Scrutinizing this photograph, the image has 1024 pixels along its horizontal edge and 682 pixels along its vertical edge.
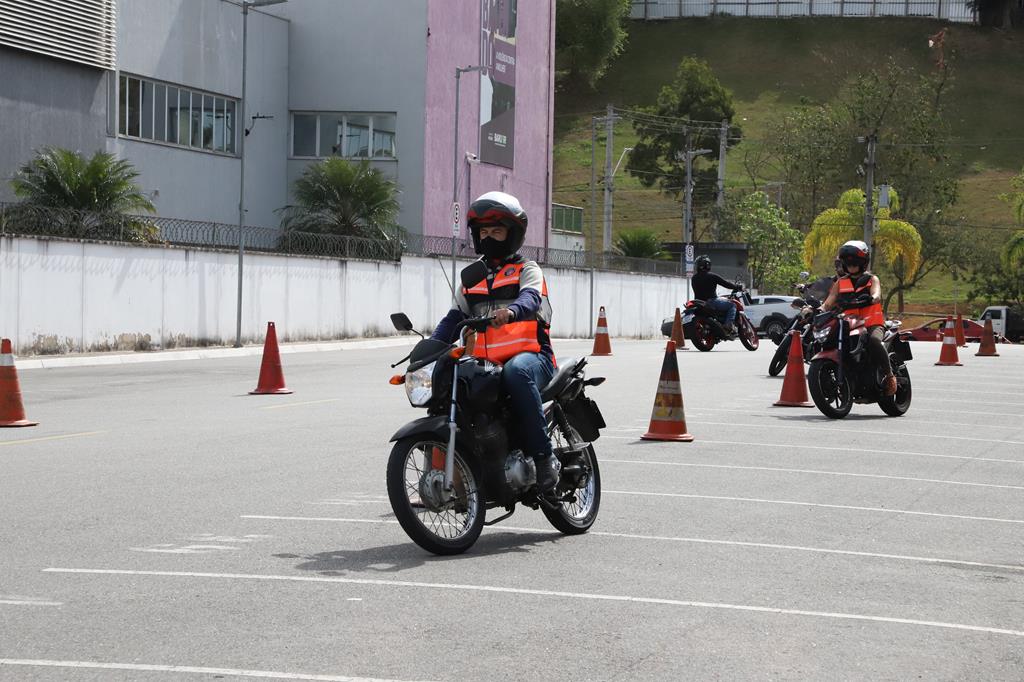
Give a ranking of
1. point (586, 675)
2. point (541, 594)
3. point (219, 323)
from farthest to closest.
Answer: point (219, 323), point (541, 594), point (586, 675)

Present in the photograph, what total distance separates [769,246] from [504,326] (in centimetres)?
7642

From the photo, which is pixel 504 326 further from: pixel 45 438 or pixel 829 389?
pixel 829 389

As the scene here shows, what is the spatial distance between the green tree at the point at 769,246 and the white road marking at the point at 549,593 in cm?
7630

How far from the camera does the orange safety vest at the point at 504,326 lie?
816 centimetres

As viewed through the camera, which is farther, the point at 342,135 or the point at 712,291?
the point at 342,135

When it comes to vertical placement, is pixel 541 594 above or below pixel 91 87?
below

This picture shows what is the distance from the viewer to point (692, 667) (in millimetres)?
5566

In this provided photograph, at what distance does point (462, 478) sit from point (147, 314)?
26.2 meters

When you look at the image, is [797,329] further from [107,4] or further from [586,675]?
[107,4]

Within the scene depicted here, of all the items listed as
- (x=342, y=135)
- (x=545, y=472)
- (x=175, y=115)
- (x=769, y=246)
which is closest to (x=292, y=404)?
(x=545, y=472)

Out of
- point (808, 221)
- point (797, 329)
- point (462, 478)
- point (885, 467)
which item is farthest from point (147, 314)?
point (808, 221)

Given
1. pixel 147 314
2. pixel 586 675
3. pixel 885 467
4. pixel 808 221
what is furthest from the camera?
pixel 808 221

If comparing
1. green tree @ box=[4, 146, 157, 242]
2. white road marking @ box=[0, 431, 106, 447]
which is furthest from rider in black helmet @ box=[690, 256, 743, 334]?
white road marking @ box=[0, 431, 106, 447]

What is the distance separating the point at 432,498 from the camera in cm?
775
